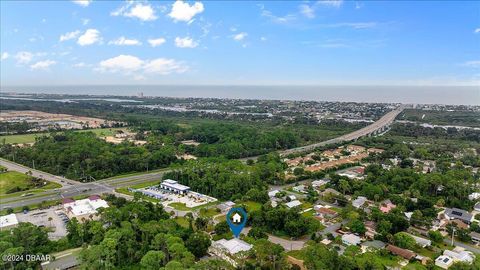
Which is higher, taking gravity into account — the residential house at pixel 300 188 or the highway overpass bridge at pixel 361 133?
the highway overpass bridge at pixel 361 133

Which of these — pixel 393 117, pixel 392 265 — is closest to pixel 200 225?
pixel 392 265

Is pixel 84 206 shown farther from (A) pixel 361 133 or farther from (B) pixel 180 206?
(A) pixel 361 133

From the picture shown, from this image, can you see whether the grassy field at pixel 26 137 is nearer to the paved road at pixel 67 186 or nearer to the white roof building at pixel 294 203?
Result: the paved road at pixel 67 186

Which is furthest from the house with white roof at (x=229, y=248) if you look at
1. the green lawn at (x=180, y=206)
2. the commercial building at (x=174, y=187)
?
the commercial building at (x=174, y=187)

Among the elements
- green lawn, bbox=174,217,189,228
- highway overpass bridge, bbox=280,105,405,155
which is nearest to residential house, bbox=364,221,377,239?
green lawn, bbox=174,217,189,228

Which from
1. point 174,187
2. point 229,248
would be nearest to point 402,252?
point 229,248

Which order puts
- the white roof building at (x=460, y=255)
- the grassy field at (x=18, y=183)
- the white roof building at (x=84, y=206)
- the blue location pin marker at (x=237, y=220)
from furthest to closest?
the grassy field at (x=18, y=183)
the white roof building at (x=84, y=206)
the blue location pin marker at (x=237, y=220)
the white roof building at (x=460, y=255)
